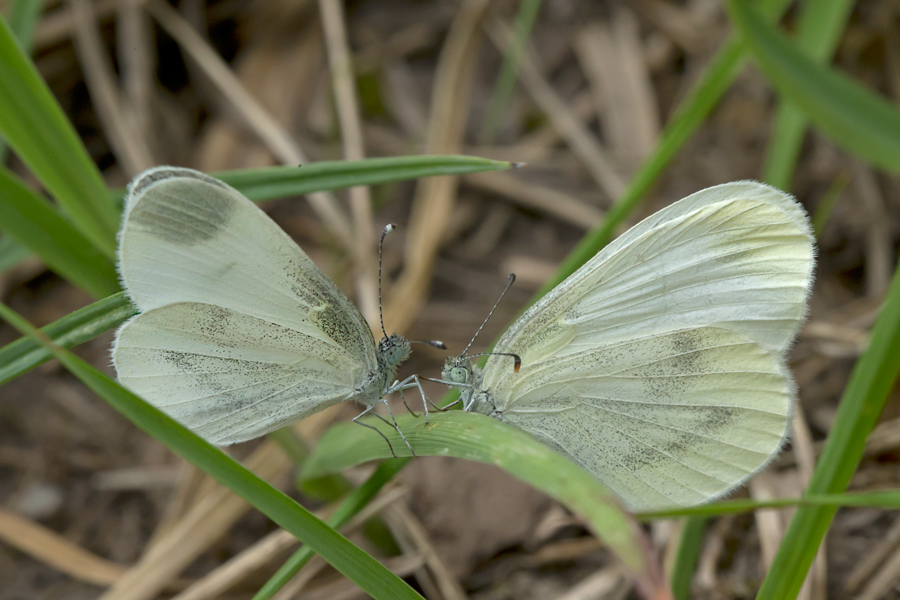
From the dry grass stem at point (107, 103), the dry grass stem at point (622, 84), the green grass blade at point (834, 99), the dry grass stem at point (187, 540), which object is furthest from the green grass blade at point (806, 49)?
the dry grass stem at point (107, 103)

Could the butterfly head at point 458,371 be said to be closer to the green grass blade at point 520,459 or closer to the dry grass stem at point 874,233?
the green grass blade at point 520,459

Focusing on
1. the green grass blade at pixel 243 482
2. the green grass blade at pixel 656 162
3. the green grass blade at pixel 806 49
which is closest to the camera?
the green grass blade at pixel 243 482

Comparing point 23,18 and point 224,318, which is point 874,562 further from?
point 23,18

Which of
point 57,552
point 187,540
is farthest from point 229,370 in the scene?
point 57,552

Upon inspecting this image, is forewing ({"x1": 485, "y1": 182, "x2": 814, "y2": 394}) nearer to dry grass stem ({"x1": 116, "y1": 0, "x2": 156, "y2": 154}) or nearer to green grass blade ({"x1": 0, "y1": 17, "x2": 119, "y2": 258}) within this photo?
green grass blade ({"x1": 0, "y1": 17, "x2": 119, "y2": 258})

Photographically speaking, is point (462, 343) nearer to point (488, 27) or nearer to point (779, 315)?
point (779, 315)
